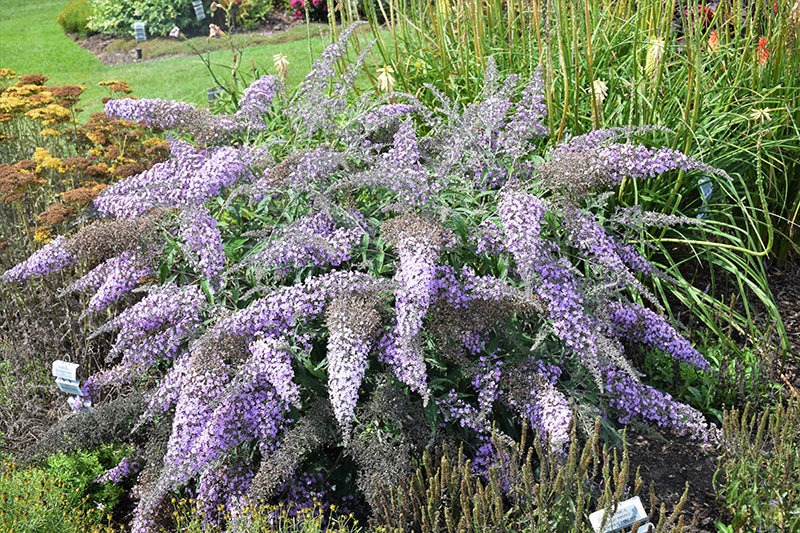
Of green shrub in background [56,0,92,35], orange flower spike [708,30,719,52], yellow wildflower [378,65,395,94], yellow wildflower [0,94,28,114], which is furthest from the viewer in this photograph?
green shrub in background [56,0,92,35]

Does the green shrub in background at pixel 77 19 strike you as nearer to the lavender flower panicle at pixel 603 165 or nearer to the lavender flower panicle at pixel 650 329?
the lavender flower panicle at pixel 603 165

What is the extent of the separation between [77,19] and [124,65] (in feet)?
10.9

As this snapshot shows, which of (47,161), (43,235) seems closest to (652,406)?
(43,235)

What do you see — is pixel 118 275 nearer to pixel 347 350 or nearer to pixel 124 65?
pixel 347 350

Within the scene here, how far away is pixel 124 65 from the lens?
12148mm

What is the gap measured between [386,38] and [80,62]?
19.8ft

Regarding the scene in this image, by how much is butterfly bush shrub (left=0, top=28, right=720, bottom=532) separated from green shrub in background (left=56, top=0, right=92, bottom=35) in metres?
12.9

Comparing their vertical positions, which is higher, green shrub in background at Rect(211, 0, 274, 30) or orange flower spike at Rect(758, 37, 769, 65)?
green shrub in background at Rect(211, 0, 274, 30)

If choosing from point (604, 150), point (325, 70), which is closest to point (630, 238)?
point (604, 150)

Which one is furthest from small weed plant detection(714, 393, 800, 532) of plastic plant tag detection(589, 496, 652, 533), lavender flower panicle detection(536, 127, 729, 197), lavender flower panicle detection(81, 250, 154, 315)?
lavender flower panicle detection(81, 250, 154, 315)

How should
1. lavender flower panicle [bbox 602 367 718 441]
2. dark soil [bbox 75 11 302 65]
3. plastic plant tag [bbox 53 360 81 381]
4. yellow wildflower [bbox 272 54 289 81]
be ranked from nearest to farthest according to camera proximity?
lavender flower panicle [bbox 602 367 718 441], plastic plant tag [bbox 53 360 81 381], yellow wildflower [bbox 272 54 289 81], dark soil [bbox 75 11 302 65]

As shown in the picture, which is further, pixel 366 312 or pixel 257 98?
pixel 257 98

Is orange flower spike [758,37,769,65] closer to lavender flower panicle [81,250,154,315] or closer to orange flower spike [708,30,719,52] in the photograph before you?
orange flower spike [708,30,719,52]

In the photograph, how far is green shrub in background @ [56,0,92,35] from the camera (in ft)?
46.6
